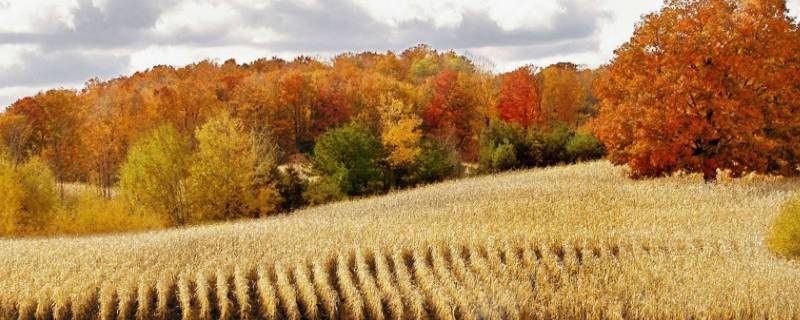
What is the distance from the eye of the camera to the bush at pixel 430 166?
51875 millimetres

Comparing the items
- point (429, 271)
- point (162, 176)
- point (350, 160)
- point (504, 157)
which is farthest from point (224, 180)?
point (429, 271)

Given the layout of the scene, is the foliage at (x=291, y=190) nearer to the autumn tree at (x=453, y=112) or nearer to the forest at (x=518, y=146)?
the forest at (x=518, y=146)

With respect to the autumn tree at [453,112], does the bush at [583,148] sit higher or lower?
lower

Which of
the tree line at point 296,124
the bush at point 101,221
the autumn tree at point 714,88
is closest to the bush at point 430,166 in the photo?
the tree line at point 296,124

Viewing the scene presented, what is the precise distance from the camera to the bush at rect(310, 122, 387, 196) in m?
46.8

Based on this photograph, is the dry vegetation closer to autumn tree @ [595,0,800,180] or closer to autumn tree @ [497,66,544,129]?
autumn tree @ [595,0,800,180]

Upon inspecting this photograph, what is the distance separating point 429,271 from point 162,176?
80.6 feet

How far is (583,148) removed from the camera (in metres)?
58.0

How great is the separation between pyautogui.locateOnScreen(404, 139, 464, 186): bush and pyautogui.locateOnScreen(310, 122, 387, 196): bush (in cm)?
429

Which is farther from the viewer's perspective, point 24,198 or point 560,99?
point 560,99

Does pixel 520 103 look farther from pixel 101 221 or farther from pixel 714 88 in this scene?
pixel 101 221

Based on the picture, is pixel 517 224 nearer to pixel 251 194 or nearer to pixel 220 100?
pixel 251 194

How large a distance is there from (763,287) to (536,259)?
558 centimetres

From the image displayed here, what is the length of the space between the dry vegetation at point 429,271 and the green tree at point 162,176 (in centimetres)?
1257
